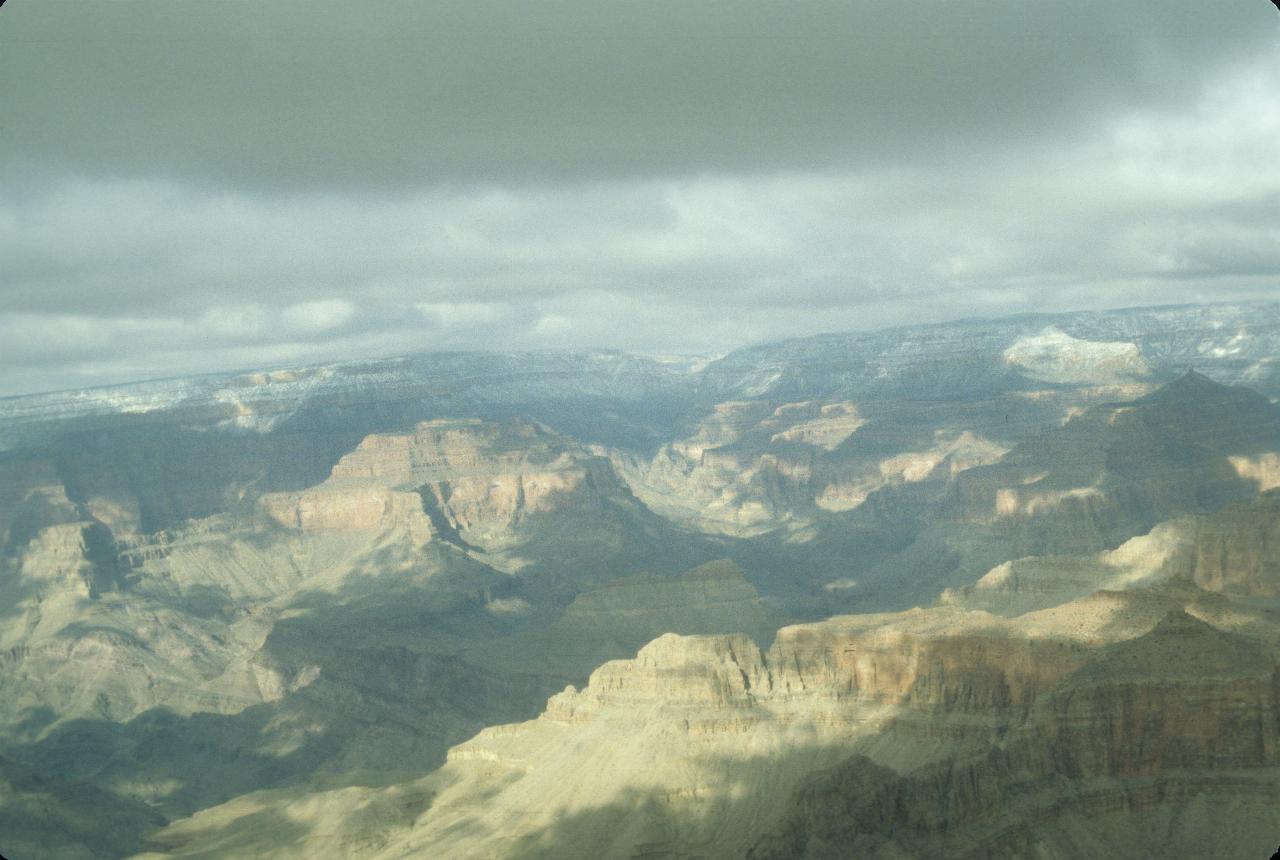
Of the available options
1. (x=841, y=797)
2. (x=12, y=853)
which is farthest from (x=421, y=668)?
(x=841, y=797)

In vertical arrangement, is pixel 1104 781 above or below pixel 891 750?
above

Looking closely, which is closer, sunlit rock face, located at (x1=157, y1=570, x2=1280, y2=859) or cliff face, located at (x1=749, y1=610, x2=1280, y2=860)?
cliff face, located at (x1=749, y1=610, x2=1280, y2=860)

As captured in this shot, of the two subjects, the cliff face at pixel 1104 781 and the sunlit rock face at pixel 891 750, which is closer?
the cliff face at pixel 1104 781

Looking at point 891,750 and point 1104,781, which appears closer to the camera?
point 1104,781

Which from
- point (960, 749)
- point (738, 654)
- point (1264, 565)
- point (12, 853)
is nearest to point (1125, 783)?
point (960, 749)

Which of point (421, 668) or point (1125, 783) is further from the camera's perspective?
point (421, 668)

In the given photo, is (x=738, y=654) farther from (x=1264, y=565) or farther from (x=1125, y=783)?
(x=1264, y=565)

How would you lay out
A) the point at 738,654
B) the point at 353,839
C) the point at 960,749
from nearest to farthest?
the point at 960,749, the point at 353,839, the point at 738,654

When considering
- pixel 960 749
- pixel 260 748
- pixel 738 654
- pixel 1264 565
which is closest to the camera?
pixel 960 749

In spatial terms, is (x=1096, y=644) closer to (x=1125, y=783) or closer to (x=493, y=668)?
(x=1125, y=783)

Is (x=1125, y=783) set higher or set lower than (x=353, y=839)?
higher

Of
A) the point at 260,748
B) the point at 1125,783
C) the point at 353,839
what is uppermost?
the point at 1125,783
